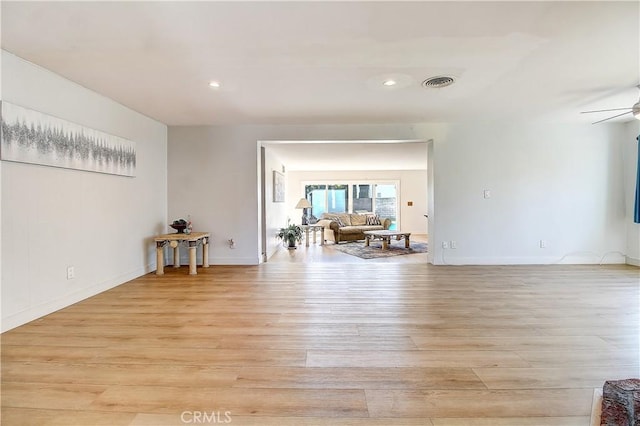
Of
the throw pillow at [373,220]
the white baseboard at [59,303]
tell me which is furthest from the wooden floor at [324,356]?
the throw pillow at [373,220]

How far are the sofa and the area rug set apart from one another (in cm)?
24

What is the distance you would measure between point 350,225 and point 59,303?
6.57 metres

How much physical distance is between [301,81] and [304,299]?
217cm

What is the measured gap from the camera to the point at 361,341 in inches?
86.0

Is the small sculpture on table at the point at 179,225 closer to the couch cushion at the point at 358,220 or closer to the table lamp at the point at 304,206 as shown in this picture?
the table lamp at the point at 304,206

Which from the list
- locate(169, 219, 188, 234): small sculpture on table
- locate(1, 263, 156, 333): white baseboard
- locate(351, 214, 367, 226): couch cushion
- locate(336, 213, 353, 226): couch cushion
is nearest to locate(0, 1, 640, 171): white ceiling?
locate(169, 219, 188, 234): small sculpture on table

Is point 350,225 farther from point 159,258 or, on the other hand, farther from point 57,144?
point 57,144

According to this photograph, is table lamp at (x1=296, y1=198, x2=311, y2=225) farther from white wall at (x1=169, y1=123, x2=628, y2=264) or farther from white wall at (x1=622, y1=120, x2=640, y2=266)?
white wall at (x1=622, y1=120, x2=640, y2=266)

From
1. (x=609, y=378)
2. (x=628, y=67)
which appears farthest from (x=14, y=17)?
(x=628, y=67)

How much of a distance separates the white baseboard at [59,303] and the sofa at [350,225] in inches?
197

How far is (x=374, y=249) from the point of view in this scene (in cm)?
687

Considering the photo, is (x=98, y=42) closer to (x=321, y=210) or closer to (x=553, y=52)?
(x=553, y=52)

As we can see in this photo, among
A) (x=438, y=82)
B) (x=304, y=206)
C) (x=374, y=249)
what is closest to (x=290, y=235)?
(x=304, y=206)

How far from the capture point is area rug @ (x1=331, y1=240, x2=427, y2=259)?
20.2 feet
